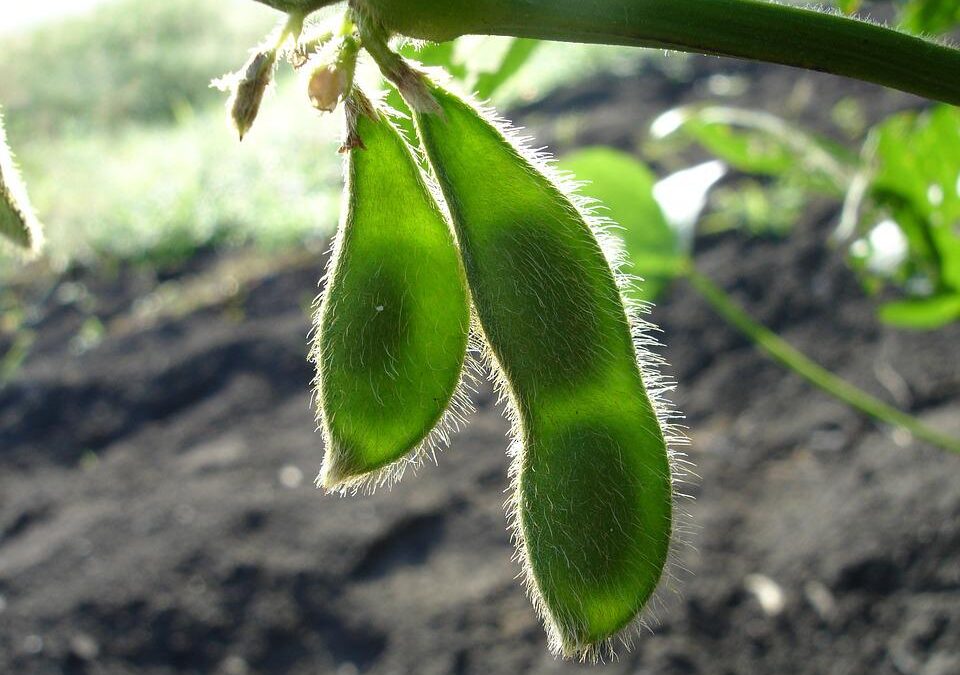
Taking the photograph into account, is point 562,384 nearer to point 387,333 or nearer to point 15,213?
point 387,333

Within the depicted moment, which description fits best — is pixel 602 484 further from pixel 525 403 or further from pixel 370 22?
pixel 370 22

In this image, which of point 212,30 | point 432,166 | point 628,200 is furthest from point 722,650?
point 212,30

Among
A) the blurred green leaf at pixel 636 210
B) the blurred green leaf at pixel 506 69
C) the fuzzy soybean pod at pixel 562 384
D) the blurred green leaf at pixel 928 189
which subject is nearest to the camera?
the fuzzy soybean pod at pixel 562 384

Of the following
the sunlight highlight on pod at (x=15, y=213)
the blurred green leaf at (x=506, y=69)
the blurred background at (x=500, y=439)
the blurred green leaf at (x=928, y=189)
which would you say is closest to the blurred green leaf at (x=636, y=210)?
the blurred background at (x=500, y=439)

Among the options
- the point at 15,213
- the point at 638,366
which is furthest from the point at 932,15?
the point at 15,213

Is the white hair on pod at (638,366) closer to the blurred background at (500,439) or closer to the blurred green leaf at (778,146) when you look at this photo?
the blurred background at (500,439)

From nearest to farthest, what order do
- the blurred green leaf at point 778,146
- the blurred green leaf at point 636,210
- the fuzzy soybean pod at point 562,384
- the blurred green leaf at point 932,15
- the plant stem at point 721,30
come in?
the plant stem at point 721,30
the fuzzy soybean pod at point 562,384
the blurred green leaf at point 932,15
the blurred green leaf at point 778,146
the blurred green leaf at point 636,210
